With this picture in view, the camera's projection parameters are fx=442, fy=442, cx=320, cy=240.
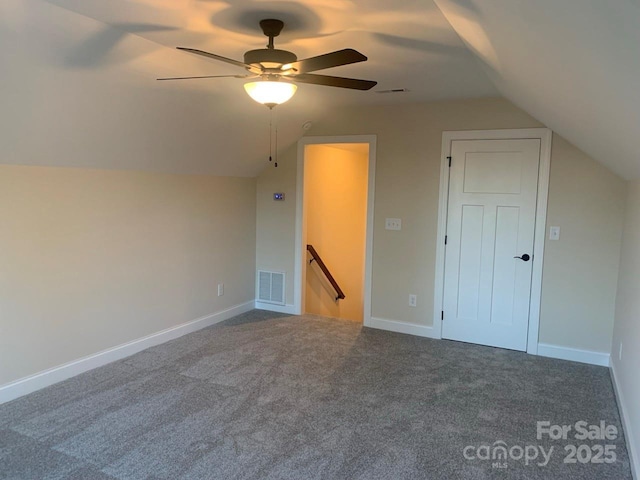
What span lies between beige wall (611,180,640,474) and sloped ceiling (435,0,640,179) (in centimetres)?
51

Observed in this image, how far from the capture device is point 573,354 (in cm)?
398

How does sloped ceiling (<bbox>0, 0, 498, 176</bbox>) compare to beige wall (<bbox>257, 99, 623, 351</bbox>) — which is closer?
sloped ceiling (<bbox>0, 0, 498, 176</bbox>)

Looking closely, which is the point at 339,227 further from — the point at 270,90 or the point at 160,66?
the point at 270,90

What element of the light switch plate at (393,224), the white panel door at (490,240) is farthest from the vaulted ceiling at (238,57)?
the light switch plate at (393,224)

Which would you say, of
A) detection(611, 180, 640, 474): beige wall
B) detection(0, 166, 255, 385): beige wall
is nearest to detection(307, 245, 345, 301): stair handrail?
detection(0, 166, 255, 385): beige wall

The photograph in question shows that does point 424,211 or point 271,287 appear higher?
point 424,211

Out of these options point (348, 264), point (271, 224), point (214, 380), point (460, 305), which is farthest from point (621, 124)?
point (348, 264)

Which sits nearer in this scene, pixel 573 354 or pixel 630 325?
pixel 630 325

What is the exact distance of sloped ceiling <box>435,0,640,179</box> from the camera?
1.17 m

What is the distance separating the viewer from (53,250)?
3.22 m

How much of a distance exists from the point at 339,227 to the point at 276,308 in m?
1.72

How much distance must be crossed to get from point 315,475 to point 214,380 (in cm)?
136

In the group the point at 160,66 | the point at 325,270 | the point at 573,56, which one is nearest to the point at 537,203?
the point at 573,56

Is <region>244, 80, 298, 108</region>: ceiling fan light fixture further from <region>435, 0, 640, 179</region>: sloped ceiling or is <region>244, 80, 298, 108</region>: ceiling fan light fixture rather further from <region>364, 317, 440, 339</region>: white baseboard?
<region>364, 317, 440, 339</region>: white baseboard
